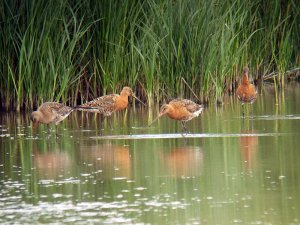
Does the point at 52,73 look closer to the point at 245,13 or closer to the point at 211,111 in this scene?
the point at 211,111

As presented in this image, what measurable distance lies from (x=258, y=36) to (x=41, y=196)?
10.9m

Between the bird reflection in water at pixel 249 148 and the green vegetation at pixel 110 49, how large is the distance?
3417 mm

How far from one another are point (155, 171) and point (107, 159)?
3.38 feet

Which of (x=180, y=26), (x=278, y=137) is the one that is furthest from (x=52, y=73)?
(x=278, y=137)

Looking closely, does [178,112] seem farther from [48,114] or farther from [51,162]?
[51,162]

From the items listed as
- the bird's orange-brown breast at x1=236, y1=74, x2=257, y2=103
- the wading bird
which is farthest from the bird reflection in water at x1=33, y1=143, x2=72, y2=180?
the bird's orange-brown breast at x1=236, y1=74, x2=257, y2=103

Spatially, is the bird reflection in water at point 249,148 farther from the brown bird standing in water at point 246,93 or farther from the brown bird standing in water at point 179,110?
the brown bird standing in water at point 246,93

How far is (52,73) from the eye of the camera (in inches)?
607

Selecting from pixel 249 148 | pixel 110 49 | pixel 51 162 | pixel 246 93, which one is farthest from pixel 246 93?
pixel 51 162

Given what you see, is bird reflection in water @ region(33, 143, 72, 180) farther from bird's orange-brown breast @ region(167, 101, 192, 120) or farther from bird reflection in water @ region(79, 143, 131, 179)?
bird's orange-brown breast @ region(167, 101, 192, 120)

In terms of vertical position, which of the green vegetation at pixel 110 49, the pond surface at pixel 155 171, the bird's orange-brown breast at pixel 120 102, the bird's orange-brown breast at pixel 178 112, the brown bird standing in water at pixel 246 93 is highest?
the green vegetation at pixel 110 49

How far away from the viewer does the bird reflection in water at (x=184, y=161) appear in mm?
9859

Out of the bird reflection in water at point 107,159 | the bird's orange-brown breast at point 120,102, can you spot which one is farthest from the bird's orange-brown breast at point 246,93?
the bird reflection in water at point 107,159

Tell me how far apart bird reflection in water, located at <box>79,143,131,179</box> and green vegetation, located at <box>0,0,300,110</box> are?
3.62 m
